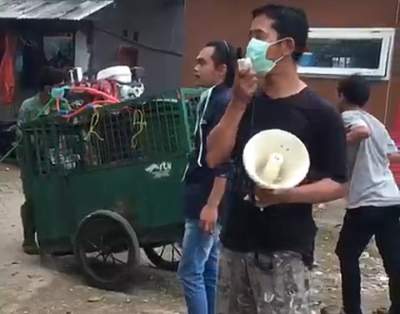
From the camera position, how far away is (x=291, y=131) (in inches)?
113

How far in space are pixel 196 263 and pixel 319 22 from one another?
6.25 meters

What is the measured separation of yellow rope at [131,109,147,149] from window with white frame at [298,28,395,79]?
4.14 m

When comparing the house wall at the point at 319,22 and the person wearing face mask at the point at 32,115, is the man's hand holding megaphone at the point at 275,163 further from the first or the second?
the house wall at the point at 319,22

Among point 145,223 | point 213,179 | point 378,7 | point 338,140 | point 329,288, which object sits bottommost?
point 329,288

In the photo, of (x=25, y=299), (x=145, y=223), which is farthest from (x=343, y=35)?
(x=25, y=299)

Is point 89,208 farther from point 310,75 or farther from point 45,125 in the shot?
point 310,75

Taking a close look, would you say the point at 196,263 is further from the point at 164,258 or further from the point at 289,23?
the point at 164,258

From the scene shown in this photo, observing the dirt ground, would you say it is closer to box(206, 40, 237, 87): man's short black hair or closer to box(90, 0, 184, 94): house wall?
box(206, 40, 237, 87): man's short black hair

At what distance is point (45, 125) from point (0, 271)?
1.21 metres

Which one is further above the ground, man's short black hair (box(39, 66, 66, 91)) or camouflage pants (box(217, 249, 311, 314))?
man's short black hair (box(39, 66, 66, 91))

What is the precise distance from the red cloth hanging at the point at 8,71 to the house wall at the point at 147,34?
4.72ft

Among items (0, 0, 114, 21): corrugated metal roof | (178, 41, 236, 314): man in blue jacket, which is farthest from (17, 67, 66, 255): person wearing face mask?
(0, 0, 114, 21): corrugated metal roof

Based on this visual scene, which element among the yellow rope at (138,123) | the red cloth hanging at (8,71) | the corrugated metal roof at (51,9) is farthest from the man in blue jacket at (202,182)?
the red cloth hanging at (8,71)

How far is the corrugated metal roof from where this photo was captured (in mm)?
12641
